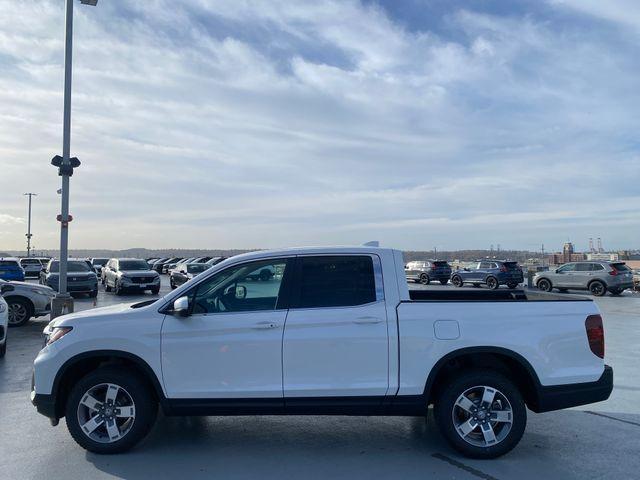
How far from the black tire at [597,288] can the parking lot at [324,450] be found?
19.9 meters

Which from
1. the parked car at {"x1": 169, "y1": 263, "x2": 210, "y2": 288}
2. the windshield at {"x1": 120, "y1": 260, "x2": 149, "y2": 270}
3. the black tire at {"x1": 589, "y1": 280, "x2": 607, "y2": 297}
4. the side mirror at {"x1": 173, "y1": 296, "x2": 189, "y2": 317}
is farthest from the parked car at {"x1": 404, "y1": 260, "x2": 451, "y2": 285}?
the side mirror at {"x1": 173, "y1": 296, "x2": 189, "y2": 317}

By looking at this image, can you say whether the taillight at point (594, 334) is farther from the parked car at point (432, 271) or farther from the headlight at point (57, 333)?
the parked car at point (432, 271)

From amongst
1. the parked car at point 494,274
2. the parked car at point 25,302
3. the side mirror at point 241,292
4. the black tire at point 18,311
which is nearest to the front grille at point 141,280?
the parked car at point 25,302

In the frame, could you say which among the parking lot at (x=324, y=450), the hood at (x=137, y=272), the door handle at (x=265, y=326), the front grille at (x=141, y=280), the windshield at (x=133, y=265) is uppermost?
the windshield at (x=133, y=265)

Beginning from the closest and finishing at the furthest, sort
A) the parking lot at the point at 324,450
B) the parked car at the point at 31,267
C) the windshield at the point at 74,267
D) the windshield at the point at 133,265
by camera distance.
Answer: the parking lot at the point at 324,450 → the windshield at the point at 74,267 → the windshield at the point at 133,265 → the parked car at the point at 31,267

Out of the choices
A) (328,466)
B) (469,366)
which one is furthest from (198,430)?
(469,366)

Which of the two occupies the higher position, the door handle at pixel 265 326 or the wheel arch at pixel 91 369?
the door handle at pixel 265 326

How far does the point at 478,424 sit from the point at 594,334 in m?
1.35

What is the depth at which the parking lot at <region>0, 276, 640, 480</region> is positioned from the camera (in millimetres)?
4562

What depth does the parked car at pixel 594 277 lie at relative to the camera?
2425 centimetres

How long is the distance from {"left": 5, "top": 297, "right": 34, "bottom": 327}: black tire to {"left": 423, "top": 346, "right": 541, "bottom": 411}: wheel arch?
11864 millimetres

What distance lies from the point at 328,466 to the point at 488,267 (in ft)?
87.8

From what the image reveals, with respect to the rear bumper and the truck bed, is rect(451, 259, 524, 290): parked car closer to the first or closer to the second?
the truck bed

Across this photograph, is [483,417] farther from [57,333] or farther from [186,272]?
[186,272]
